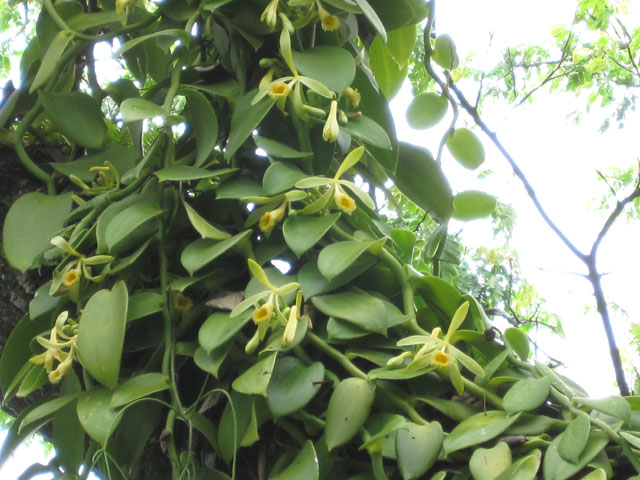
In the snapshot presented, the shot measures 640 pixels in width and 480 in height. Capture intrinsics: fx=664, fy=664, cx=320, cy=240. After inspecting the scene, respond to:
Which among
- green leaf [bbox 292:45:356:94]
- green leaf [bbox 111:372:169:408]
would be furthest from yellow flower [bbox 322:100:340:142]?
green leaf [bbox 111:372:169:408]

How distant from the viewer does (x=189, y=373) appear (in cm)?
60

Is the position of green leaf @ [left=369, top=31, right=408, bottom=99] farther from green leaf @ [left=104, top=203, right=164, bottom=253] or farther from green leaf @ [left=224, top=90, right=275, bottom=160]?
green leaf @ [left=104, top=203, right=164, bottom=253]

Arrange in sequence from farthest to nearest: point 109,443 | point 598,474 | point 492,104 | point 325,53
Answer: point 492,104 < point 325,53 < point 109,443 < point 598,474

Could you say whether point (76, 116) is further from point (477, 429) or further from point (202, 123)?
point (477, 429)

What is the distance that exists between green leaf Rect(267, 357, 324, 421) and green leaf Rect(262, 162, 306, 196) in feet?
0.49

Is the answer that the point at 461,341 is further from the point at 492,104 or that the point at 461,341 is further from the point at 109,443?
the point at 492,104

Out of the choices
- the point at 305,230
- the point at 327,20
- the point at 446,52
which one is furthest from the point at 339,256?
the point at 446,52

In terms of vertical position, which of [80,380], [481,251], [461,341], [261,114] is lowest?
[481,251]

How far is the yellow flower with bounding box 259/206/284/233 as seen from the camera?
0.59 metres

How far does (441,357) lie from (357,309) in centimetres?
8

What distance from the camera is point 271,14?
0.64m

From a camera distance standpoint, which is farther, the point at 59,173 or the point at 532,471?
the point at 59,173

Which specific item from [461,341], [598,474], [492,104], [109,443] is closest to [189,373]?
[109,443]

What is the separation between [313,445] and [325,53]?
1.23 ft
